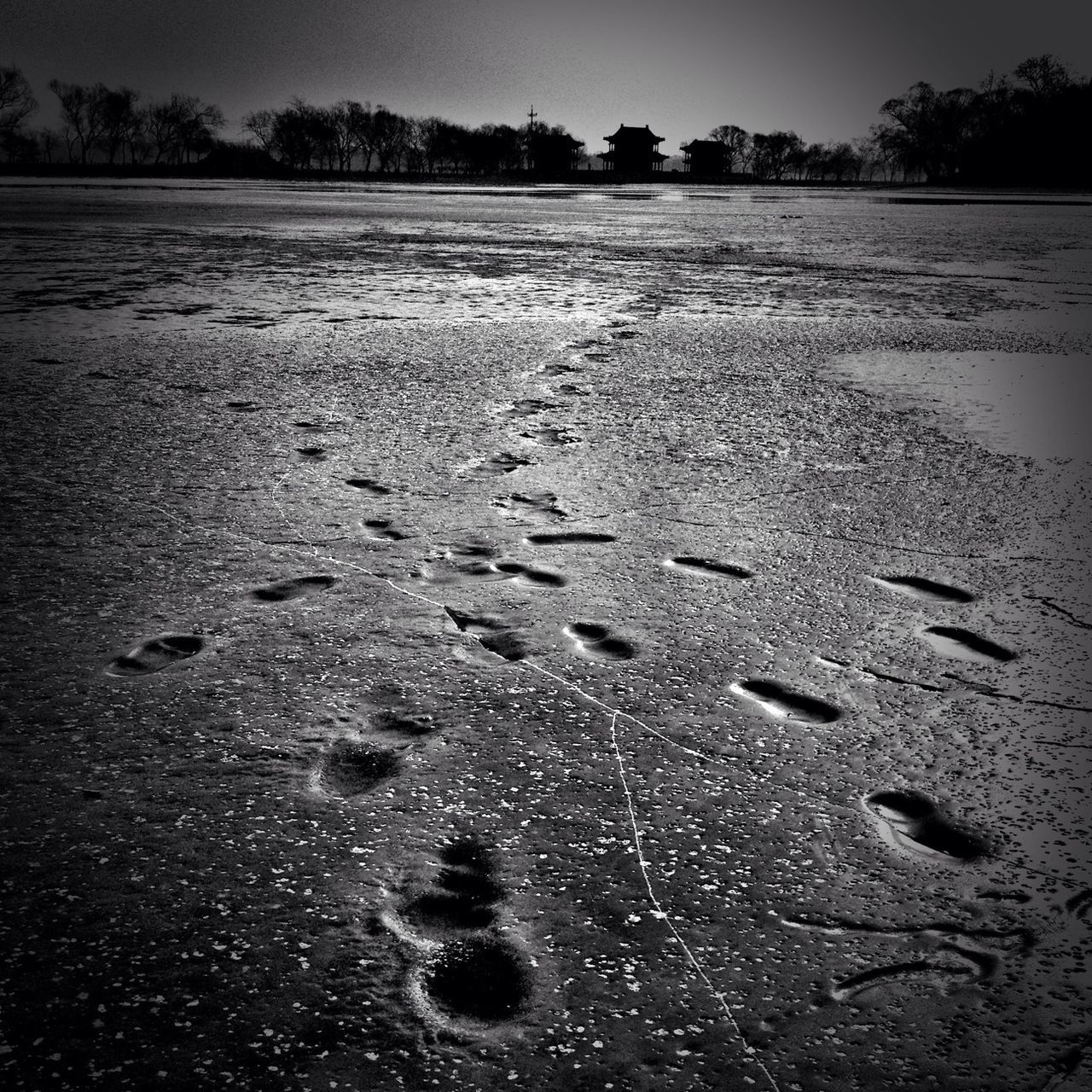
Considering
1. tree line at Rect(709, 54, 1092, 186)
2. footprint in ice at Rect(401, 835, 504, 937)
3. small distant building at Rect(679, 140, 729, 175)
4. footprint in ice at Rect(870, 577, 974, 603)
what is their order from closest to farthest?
footprint in ice at Rect(401, 835, 504, 937), footprint in ice at Rect(870, 577, 974, 603), tree line at Rect(709, 54, 1092, 186), small distant building at Rect(679, 140, 729, 175)

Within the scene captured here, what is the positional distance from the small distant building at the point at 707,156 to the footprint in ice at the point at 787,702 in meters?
113

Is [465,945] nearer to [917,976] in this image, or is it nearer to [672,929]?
[672,929]

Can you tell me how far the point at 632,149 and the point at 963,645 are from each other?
118942mm

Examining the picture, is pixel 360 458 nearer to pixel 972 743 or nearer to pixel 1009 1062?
pixel 972 743

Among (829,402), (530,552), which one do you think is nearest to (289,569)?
(530,552)

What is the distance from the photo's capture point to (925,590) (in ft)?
6.91

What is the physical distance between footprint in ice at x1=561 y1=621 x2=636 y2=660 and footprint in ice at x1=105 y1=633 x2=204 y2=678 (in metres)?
0.72

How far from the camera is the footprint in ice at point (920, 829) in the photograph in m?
1.25

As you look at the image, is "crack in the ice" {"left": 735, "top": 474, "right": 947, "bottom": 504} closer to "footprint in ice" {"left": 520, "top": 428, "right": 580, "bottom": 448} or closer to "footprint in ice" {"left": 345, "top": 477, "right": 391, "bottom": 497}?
"footprint in ice" {"left": 520, "top": 428, "right": 580, "bottom": 448}

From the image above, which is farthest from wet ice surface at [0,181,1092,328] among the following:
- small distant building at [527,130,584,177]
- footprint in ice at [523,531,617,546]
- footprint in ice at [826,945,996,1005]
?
small distant building at [527,130,584,177]

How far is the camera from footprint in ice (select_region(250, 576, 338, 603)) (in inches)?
78.5

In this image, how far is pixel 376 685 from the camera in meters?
1.65

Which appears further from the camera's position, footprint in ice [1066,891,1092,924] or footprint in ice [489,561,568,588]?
footprint in ice [489,561,568,588]

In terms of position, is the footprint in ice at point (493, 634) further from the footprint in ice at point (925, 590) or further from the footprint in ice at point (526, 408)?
the footprint in ice at point (526, 408)
